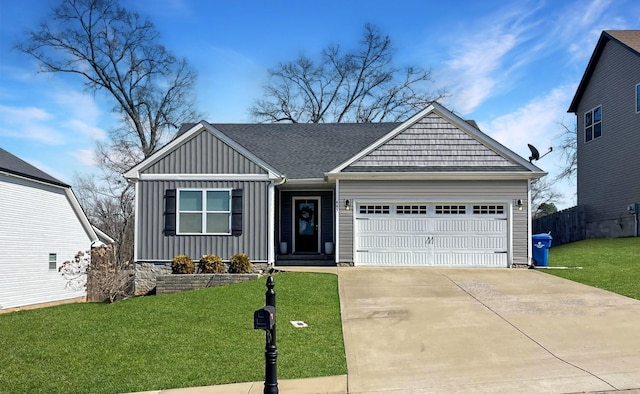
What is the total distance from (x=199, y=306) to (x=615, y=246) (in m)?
16.0

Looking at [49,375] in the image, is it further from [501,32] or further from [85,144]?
[85,144]

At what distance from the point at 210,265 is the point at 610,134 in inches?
726

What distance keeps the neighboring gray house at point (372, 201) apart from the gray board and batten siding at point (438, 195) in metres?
0.03

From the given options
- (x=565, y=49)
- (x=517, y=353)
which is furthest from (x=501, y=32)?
(x=517, y=353)

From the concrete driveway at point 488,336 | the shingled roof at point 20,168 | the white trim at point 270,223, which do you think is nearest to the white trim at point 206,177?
the white trim at point 270,223

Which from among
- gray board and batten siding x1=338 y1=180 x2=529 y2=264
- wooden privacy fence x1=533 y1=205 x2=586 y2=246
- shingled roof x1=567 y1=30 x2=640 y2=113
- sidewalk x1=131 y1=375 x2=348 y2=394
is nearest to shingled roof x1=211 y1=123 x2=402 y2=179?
gray board and batten siding x1=338 y1=180 x2=529 y2=264

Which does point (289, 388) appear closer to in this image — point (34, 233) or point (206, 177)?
point (206, 177)

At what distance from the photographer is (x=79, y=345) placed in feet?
28.9

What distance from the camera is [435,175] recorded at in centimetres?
1636

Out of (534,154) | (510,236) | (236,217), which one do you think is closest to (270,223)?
(236,217)

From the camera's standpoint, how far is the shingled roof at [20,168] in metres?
20.4

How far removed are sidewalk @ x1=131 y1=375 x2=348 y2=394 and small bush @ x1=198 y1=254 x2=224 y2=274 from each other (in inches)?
342

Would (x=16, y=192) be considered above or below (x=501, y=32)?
below

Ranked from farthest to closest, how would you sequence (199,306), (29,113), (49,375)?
(29,113) < (199,306) < (49,375)
